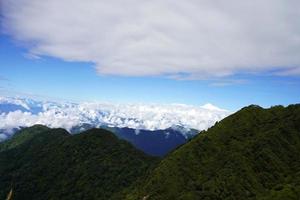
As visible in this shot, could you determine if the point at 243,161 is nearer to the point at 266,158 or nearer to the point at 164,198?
the point at 266,158

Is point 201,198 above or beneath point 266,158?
beneath

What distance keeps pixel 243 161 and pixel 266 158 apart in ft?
40.6

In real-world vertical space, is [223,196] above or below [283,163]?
below

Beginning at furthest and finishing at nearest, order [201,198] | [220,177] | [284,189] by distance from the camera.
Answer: [220,177], [201,198], [284,189]

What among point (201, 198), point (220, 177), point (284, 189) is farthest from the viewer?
point (220, 177)

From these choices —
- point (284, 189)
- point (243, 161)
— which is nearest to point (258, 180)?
point (243, 161)

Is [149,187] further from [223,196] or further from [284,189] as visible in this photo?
[284,189]

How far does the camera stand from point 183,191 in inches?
7210

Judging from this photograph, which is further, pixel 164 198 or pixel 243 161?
pixel 243 161

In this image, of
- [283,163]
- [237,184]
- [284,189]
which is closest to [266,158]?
[283,163]

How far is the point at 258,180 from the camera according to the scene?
187250 millimetres

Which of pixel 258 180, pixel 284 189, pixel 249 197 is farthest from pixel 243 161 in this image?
pixel 284 189

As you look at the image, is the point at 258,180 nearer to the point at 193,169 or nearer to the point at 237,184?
the point at 237,184

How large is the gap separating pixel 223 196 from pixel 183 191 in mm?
17813
